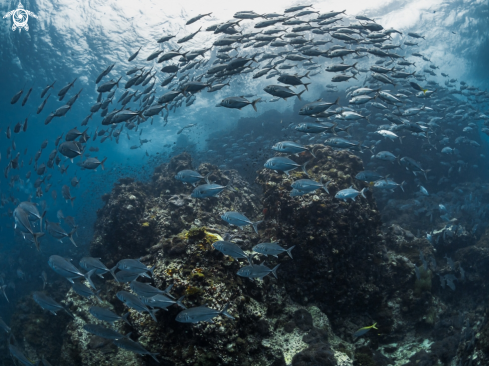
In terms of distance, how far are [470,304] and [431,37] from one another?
98.0ft

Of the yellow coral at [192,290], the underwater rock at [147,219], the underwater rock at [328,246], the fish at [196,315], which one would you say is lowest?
the underwater rock at [147,219]

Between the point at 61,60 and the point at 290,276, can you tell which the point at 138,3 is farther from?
the point at 290,276

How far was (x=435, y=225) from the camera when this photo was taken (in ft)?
41.7

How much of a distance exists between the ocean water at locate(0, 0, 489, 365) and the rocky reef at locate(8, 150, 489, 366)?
0.15ft

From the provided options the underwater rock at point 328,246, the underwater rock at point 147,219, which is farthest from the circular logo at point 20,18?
the underwater rock at point 328,246

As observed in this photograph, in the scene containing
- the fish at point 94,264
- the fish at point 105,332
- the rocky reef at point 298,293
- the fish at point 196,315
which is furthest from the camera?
the fish at point 94,264

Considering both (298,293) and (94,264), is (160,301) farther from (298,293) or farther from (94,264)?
(298,293)

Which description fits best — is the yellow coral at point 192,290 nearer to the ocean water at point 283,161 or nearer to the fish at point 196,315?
the ocean water at point 283,161

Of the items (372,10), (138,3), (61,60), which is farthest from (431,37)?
(61,60)

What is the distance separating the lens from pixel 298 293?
4.91 metres

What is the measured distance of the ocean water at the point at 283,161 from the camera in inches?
196

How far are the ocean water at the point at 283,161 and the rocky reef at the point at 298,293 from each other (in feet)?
0.15

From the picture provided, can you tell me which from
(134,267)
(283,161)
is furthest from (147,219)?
(283,161)

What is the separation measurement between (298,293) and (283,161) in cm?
272
